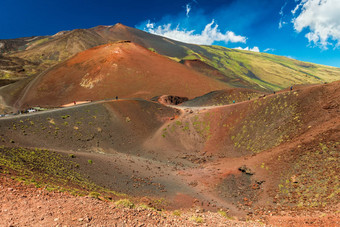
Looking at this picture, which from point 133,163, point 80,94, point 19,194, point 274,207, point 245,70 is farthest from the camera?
point 245,70

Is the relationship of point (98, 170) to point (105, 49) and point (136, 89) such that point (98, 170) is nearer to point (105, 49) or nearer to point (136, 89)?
point (136, 89)

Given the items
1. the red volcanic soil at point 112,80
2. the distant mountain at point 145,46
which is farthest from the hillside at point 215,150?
the distant mountain at point 145,46

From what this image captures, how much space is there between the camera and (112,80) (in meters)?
68.9

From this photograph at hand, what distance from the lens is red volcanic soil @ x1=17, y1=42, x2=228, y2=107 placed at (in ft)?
214

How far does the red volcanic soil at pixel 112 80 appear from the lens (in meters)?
65.2

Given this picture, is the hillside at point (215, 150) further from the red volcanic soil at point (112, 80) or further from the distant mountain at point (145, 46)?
the distant mountain at point (145, 46)

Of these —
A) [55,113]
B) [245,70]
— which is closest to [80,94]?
[55,113]

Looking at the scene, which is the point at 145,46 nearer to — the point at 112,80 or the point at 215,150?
the point at 112,80

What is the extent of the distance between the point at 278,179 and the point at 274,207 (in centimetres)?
357

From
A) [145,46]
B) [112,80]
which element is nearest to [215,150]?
[112,80]

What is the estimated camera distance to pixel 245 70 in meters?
173

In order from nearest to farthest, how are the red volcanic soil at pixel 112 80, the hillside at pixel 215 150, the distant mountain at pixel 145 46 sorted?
the hillside at pixel 215 150 < the red volcanic soil at pixel 112 80 < the distant mountain at pixel 145 46

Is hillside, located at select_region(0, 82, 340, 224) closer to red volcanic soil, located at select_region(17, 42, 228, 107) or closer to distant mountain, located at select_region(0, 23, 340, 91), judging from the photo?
red volcanic soil, located at select_region(17, 42, 228, 107)

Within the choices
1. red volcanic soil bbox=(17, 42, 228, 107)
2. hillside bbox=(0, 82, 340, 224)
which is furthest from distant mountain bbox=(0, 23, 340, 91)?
hillside bbox=(0, 82, 340, 224)
